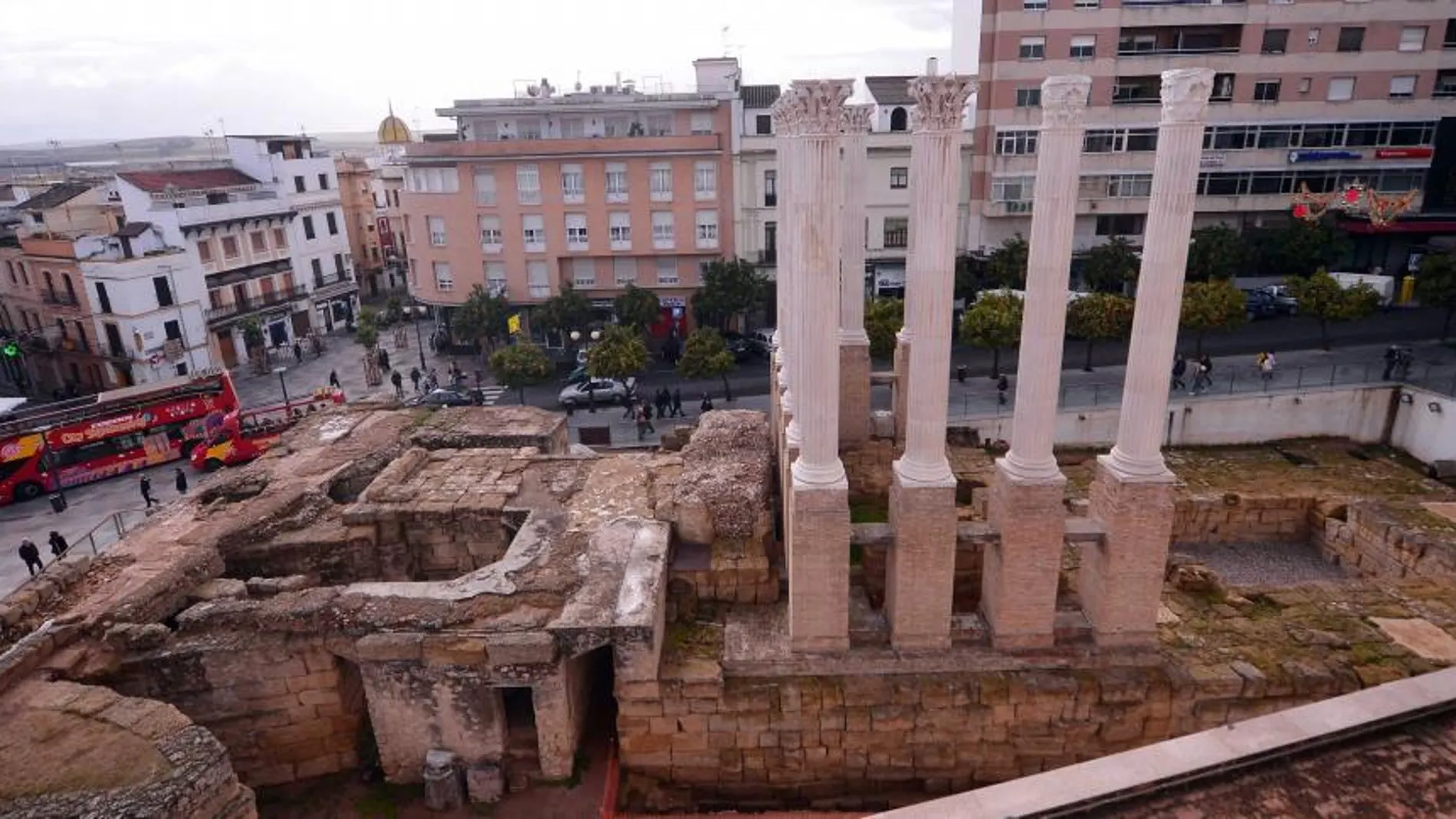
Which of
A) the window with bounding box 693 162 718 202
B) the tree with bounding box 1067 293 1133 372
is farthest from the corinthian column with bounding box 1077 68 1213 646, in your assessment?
the window with bounding box 693 162 718 202

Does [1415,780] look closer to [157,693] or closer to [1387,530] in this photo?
[1387,530]

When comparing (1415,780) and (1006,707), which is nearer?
(1415,780)

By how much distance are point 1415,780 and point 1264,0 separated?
33806 mm

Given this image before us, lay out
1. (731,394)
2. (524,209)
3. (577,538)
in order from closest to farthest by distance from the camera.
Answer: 1. (577,538)
2. (731,394)
3. (524,209)

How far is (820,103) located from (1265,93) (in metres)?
31.9

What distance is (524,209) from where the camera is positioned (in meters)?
36.3

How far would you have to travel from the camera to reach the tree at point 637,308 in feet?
116

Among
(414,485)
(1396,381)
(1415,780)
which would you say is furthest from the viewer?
(1396,381)

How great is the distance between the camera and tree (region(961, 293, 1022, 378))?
89.8 ft

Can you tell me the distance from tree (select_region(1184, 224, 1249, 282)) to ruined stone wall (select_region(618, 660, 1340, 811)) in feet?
85.3

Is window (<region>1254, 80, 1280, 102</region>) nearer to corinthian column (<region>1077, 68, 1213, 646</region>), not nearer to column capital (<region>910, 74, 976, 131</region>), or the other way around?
corinthian column (<region>1077, 68, 1213, 646</region>)

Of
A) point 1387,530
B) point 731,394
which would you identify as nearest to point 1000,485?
point 1387,530

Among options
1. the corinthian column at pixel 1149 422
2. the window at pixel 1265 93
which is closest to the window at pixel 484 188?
the corinthian column at pixel 1149 422

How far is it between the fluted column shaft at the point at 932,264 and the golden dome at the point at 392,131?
66.7 metres
